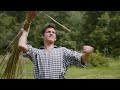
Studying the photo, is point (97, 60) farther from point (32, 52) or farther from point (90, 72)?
point (32, 52)

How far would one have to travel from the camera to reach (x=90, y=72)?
3.50 meters

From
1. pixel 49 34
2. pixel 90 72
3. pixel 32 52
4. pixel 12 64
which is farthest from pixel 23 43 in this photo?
pixel 90 72

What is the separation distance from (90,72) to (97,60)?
11 centimetres

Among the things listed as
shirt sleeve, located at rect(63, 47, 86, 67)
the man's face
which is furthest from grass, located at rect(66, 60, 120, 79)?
the man's face

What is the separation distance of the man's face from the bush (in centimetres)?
39

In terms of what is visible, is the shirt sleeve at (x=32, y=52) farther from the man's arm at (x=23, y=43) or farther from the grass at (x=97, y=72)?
the grass at (x=97, y=72)

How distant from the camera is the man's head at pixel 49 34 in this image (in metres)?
3.23

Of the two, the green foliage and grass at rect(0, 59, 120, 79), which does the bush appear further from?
the green foliage

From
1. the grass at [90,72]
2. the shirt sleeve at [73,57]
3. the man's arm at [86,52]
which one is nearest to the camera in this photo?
the man's arm at [86,52]

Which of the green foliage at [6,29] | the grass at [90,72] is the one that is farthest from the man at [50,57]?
the green foliage at [6,29]
